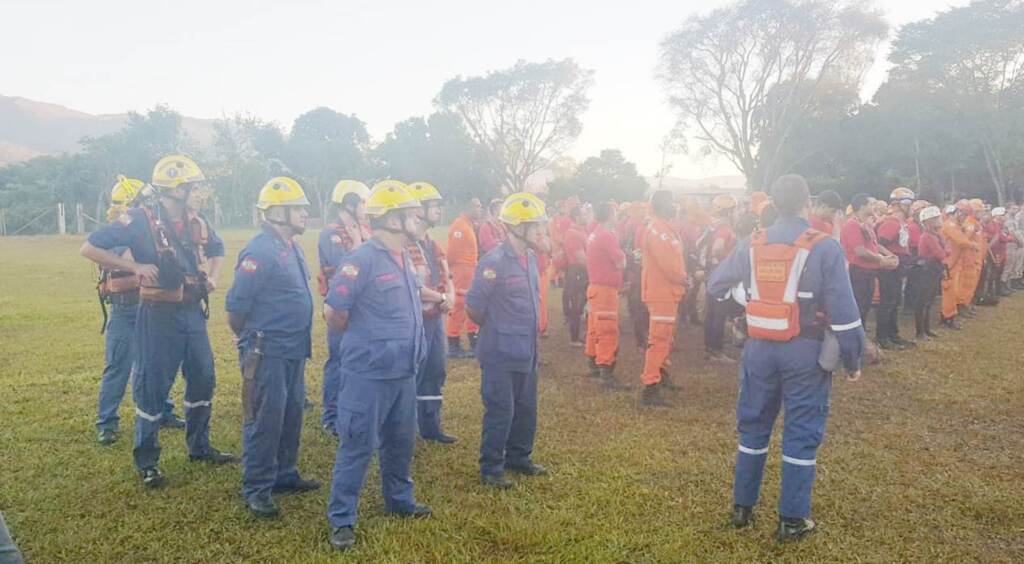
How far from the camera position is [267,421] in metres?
4.37

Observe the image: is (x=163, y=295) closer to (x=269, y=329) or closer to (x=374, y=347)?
(x=269, y=329)

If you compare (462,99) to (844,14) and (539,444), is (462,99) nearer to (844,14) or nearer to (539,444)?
(844,14)

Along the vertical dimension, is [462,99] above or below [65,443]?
above

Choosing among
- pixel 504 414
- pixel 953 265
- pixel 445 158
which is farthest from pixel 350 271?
pixel 445 158

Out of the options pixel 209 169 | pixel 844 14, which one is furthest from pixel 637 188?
pixel 209 169

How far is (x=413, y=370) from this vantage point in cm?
416

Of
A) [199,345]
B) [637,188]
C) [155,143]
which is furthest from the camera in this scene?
[155,143]

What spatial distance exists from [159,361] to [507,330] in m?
2.61

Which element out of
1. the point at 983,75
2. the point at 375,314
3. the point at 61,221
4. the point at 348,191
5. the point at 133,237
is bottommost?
the point at 61,221

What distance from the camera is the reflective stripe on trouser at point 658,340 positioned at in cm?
699

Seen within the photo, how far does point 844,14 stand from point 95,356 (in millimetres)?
30811

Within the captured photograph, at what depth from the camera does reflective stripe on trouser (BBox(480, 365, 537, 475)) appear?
486 centimetres

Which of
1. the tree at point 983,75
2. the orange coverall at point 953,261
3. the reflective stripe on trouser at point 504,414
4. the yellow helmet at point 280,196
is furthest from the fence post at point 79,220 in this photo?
the tree at point 983,75

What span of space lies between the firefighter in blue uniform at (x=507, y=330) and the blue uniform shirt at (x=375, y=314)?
0.86 m
